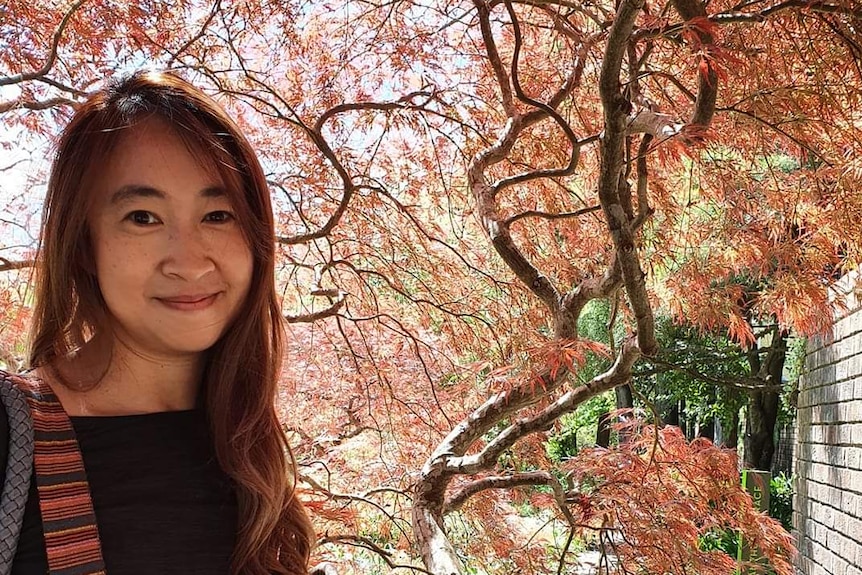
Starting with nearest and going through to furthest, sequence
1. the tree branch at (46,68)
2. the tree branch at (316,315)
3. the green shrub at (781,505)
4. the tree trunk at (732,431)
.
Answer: the tree branch at (46,68) < the tree branch at (316,315) < the green shrub at (781,505) < the tree trunk at (732,431)

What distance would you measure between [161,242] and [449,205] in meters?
2.01

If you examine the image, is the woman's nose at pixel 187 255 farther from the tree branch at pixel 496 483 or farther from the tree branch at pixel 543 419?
the tree branch at pixel 496 483

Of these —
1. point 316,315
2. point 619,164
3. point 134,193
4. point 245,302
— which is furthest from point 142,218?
point 316,315

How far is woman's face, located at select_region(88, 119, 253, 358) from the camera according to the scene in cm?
79

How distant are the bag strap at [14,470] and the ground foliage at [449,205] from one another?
4.78ft

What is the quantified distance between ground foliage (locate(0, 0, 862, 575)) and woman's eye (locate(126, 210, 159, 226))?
1.32 m

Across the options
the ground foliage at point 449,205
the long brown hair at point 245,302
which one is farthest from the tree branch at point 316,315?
the long brown hair at point 245,302

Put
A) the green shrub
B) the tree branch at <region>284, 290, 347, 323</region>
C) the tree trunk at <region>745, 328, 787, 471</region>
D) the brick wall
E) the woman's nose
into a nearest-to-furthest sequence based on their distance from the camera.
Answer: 1. the woman's nose
2. the tree branch at <region>284, 290, 347, 323</region>
3. the brick wall
4. the green shrub
5. the tree trunk at <region>745, 328, 787, 471</region>

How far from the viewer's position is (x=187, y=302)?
0.81 meters

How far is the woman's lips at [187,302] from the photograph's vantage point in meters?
0.81

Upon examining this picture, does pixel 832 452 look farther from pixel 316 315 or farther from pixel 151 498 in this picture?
pixel 151 498

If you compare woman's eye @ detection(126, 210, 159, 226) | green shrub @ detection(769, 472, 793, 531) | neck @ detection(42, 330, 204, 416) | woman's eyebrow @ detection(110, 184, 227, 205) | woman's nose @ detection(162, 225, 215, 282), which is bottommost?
green shrub @ detection(769, 472, 793, 531)

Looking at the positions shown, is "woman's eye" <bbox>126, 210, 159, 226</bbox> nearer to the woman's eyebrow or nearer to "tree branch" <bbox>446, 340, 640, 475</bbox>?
the woman's eyebrow

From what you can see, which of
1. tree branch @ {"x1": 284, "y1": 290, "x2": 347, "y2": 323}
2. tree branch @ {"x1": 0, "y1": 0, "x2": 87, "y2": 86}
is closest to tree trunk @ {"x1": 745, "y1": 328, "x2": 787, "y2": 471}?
tree branch @ {"x1": 284, "y1": 290, "x2": 347, "y2": 323}
